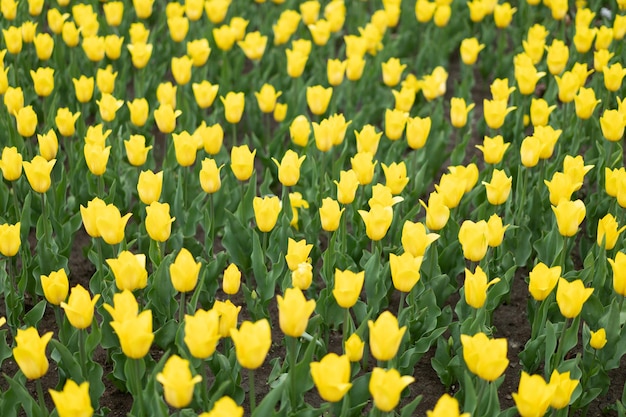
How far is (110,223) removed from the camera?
3.29 metres

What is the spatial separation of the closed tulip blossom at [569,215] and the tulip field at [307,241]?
0.5 inches

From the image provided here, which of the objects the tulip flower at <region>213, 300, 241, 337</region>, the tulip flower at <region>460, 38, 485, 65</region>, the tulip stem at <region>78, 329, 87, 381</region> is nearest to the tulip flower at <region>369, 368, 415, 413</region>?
the tulip flower at <region>213, 300, 241, 337</region>

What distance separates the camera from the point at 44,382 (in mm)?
3645

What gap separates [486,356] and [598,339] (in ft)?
2.40

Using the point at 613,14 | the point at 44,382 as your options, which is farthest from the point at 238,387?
the point at 613,14

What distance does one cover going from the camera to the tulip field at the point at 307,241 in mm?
2934

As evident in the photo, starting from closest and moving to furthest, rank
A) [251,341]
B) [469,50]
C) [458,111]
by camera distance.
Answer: [251,341] < [458,111] < [469,50]

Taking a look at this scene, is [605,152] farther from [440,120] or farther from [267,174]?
[267,174]

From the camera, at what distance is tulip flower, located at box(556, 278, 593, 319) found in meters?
3.02

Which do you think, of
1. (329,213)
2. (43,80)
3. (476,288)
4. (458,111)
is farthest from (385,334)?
(43,80)

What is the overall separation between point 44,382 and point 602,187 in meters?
2.65

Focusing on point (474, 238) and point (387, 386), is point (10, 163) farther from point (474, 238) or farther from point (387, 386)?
point (387, 386)

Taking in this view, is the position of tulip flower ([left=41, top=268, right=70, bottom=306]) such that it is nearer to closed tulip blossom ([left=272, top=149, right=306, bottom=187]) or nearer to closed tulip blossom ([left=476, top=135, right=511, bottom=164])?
closed tulip blossom ([left=272, top=149, right=306, bottom=187])

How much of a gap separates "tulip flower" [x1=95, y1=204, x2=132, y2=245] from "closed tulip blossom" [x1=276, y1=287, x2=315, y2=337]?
0.81m
